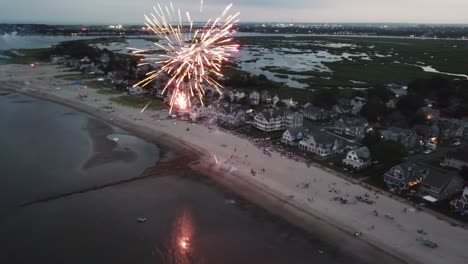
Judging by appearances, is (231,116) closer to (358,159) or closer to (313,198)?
(358,159)

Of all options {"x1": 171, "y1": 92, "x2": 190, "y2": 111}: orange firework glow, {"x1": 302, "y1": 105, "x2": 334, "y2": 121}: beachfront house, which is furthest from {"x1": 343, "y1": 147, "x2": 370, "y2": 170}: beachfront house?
{"x1": 171, "y1": 92, "x2": 190, "y2": 111}: orange firework glow

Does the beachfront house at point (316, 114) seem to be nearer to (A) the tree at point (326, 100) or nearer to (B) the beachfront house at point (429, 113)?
(A) the tree at point (326, 100)

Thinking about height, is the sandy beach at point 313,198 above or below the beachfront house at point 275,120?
below

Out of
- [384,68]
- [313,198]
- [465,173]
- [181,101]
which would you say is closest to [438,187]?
[465,173]

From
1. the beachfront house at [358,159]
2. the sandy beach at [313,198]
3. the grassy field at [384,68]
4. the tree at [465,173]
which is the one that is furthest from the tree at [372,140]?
the grassy field at [384,68]

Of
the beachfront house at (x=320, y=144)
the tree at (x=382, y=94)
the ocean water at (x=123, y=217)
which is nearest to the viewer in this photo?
the ocean water at (x=123, y=217)

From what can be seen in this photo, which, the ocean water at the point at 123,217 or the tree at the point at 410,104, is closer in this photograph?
the ocean water at the point at 123,217
